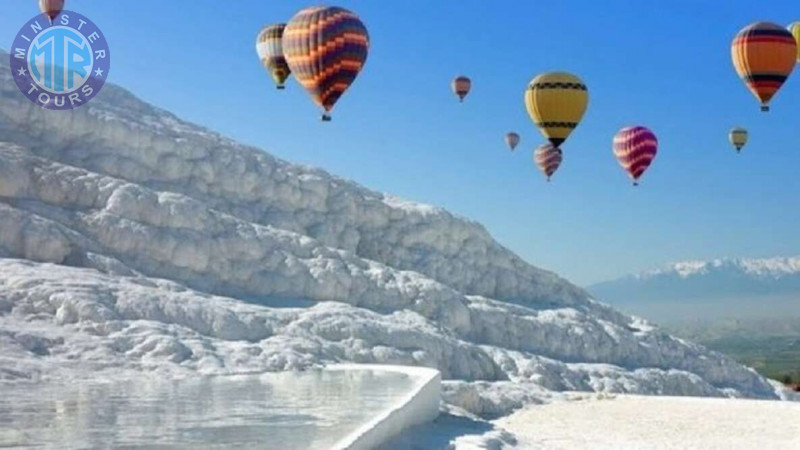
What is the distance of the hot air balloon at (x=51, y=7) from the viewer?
53.7 m

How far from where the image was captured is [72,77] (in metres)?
59.2

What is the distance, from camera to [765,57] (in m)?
39.0

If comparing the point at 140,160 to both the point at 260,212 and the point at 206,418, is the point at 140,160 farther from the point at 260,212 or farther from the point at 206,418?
the point at 206,418

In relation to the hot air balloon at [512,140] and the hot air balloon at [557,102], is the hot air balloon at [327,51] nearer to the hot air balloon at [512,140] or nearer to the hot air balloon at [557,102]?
the hot air balloon at [557,102]

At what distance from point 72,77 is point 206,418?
→ 42.0 m

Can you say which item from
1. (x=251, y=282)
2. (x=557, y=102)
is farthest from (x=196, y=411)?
(x=251, y=282)

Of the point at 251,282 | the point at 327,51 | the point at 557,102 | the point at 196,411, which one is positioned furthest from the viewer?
the point at 251,282

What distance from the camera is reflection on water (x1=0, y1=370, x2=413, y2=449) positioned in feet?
58.7

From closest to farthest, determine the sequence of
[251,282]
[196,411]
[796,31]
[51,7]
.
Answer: [196,411], [796,31], [251,282], [51,7]

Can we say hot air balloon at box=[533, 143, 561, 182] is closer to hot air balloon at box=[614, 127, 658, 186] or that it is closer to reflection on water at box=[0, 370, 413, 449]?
hot air balloon at box=[614, 127, 658, 186]

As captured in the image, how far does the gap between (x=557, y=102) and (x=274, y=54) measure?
1138cm

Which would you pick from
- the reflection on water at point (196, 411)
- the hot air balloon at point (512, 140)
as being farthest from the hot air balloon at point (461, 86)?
the reflection on water at point (196, 411)

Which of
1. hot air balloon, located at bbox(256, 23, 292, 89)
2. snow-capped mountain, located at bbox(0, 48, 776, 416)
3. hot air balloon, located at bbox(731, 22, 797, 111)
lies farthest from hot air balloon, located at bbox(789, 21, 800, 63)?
hot air balloon, located at bbox(256, 23, 292, 89)

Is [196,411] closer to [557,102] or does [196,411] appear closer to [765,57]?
[557,102]
